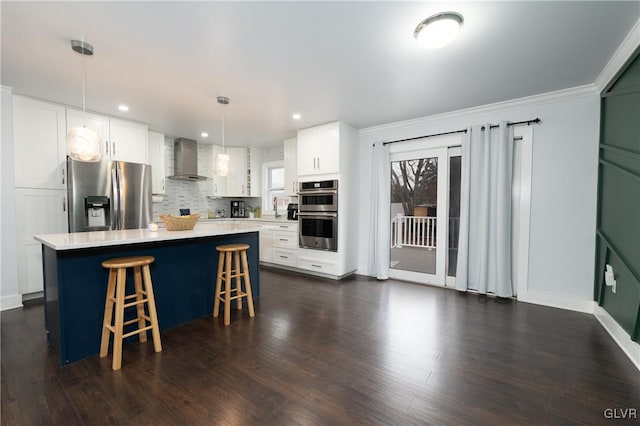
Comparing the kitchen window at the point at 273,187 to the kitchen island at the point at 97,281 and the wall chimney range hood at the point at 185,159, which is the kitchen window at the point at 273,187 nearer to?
the wall chimney range hood at the point at 185,159

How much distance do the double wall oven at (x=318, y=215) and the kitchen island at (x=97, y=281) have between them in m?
1.72

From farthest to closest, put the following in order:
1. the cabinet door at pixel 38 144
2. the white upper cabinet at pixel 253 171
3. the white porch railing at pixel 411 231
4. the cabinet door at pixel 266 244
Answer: the white upper cabinet at pixel 253 171 → the cabinet door at pixel 266 244 → the white porch railing at pixel 411 231 → the cabinet door at pixel 38 144

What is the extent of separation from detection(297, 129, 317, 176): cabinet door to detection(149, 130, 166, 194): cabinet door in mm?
2400

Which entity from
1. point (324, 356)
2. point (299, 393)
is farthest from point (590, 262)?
point (299, 393)

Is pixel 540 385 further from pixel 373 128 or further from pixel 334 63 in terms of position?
pixel 373 128

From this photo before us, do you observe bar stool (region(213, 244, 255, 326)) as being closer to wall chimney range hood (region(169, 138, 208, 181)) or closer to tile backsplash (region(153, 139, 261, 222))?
tile backsplash (region(153, 139, 261, 222))

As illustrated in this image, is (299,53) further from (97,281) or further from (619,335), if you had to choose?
(619,335)

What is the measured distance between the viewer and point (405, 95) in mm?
3152

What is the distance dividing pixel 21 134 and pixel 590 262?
22.0 ft

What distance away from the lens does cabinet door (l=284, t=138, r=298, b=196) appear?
16.3 feet

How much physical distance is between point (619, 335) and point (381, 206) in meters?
2.81

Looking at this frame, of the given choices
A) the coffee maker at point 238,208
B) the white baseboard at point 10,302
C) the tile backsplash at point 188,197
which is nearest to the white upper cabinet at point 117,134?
the tile backsplash at point 188,197

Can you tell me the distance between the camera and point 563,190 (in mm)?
3045

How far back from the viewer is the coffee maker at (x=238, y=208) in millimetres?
6137
